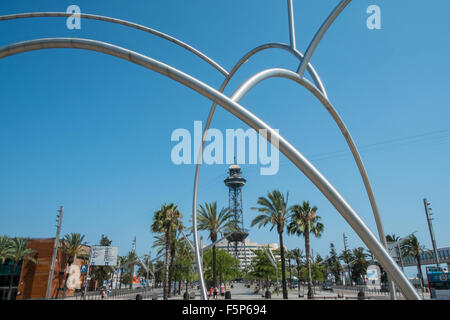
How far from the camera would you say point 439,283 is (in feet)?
98.8

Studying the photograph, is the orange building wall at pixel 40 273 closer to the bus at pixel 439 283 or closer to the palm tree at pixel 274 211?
the palm tree at pixel 274 211

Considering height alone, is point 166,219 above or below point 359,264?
above

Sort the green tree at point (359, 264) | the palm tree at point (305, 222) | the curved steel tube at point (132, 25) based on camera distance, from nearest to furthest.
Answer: the curved steel tube at point (132, 25) → the palm tree at point (305, 222) → the green tree at point (359, 264)

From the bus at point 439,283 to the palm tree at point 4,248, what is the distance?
5641 centimetres

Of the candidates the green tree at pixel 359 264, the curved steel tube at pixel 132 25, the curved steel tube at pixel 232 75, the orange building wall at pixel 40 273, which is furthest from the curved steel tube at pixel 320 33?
the green tree at pixel 359 264

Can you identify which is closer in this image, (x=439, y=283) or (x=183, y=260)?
(x=439, y=283)

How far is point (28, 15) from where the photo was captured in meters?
11.4

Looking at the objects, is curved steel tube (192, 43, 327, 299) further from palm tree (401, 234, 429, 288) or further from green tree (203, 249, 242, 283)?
palm tree (401, 234, 429, 288)

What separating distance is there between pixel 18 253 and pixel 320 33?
53619 mm

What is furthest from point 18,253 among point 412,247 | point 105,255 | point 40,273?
point 412,247

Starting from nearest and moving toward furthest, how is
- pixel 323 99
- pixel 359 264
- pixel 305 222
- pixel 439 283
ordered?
pixel 323 99
pixel 439 283
pixel 305 222
pixel 359 264

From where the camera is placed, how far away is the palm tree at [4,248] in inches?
1811

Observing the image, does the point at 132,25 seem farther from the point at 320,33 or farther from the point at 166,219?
the point at 166,219

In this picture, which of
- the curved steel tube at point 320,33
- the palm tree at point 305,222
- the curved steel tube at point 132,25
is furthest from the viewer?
the palm tree at point 305,222
